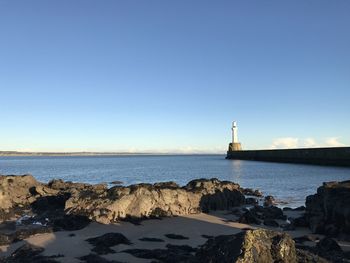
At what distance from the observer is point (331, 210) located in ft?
48.9

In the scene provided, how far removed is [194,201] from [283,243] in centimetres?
1226

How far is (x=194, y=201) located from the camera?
63.2 feet

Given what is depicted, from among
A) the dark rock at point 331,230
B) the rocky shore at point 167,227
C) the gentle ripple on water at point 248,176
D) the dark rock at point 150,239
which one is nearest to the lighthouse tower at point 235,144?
the gentle ripple on water at point 248,176

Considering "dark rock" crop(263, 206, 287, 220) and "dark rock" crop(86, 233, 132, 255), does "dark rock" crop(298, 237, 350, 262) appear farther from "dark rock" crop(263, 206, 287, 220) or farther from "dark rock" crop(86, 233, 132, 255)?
"dark rock" crop(263, 206, 287, 220)

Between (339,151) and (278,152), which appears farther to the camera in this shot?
(278,152)

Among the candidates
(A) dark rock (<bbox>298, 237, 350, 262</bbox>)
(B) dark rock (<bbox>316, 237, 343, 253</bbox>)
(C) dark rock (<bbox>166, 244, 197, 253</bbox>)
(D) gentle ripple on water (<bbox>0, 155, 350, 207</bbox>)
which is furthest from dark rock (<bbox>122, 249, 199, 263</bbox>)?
(D) gentle ripple on water (<bbox>0, 155, 350, 207</bbox>)

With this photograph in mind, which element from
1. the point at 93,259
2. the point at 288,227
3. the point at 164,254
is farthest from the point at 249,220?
the point at 93,259

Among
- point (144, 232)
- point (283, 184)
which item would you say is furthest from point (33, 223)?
point (283, 184)

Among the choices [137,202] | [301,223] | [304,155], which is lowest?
[301,223]

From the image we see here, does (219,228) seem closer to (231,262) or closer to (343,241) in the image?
(343,241)

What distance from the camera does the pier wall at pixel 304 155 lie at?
66.4 metres

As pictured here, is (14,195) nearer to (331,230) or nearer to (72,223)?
(72,223)

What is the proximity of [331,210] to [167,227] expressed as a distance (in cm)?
578

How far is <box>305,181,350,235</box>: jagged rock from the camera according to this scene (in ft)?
46.2
